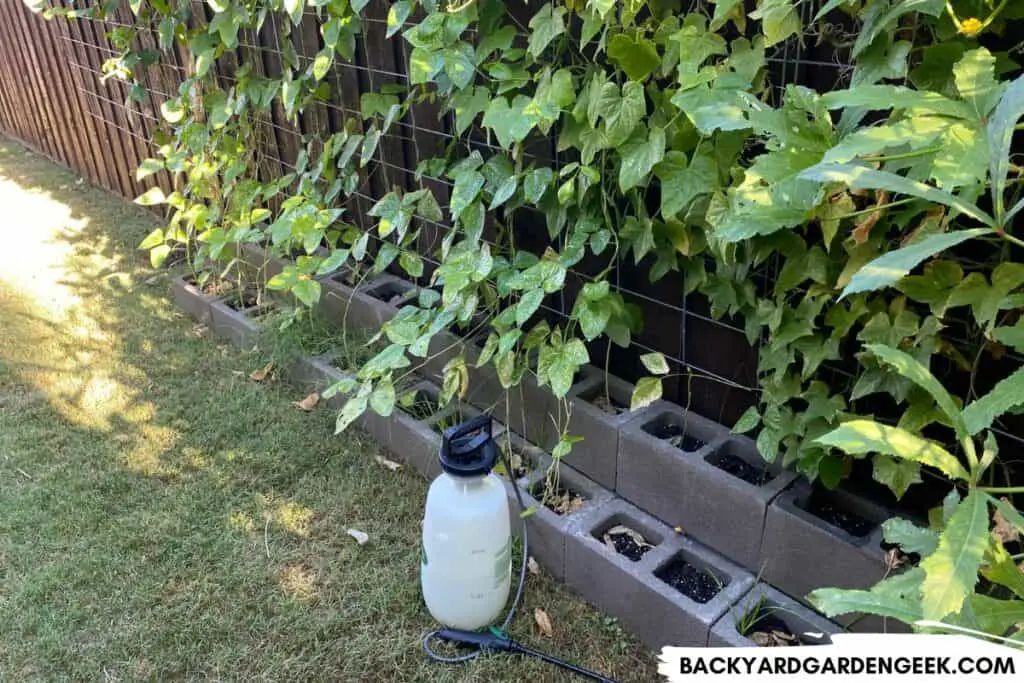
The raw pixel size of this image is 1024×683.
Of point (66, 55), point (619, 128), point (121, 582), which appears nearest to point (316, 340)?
point (121, 582)

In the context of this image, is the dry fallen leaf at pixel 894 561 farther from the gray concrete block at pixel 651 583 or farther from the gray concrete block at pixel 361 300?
the gray concrete block at pixel 361 300

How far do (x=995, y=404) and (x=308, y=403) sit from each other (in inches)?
83.9

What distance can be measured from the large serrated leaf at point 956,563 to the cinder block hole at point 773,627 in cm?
93

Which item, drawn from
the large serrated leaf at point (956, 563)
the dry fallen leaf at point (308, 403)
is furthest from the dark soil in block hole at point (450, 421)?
the large serrated leaf at point (956, 563)

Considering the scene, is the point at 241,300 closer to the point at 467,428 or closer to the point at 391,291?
the point at 391,291

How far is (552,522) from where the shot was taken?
1.93 meters

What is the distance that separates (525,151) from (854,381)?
1037 mm

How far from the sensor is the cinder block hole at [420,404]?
7.79 feet

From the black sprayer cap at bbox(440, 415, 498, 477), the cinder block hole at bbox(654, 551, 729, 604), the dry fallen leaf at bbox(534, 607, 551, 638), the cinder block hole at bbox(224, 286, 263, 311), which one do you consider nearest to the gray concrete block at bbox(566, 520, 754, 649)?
the cinder block hole at bbox(654, 551, 729, 604)

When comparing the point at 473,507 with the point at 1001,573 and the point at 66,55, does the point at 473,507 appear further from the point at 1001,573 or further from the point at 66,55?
the point at 66,55

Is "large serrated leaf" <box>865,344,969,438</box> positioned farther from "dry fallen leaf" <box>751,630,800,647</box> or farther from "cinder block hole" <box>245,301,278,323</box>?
"cinder block hole" <box>245,301,278,323</box>

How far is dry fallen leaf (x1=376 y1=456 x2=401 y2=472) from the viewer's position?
2340 mm

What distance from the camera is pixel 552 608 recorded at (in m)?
1.86

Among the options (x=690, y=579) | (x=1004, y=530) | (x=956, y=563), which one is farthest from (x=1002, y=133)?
(x=690, y=579)
